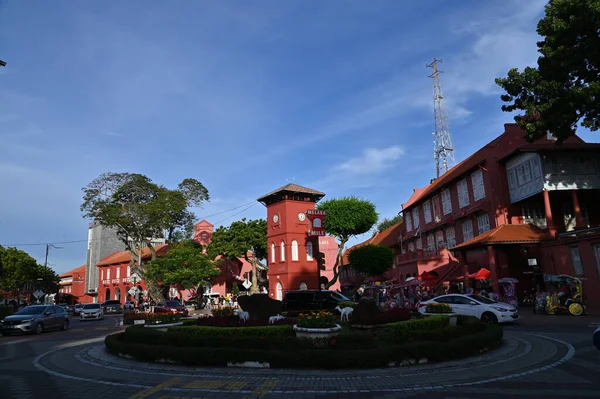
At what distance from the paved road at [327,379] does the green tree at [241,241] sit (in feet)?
126

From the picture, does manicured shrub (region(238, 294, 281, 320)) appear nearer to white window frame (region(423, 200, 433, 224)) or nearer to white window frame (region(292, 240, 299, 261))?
white window frame (region(292, 240, 299, 261))

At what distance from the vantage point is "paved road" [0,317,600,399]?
23.2 ft

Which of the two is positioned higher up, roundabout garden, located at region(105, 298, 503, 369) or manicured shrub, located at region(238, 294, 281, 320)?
manicured shrub, located at region(238, 294, 281, 320)

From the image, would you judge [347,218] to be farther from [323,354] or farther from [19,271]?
[19,271]

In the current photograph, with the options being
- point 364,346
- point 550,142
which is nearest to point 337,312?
point 364,346

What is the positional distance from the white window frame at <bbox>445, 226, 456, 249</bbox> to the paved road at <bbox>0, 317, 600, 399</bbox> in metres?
25.8

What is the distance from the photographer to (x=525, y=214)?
97.1 ft

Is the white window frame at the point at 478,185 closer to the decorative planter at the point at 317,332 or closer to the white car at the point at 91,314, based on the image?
the decorative planter at the point at 317,332

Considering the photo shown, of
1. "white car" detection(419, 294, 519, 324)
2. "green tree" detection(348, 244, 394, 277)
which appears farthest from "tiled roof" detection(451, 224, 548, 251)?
"green tree" detection(348, 244, 394, 277)

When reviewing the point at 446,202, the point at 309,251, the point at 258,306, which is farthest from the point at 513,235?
the point at 309,251

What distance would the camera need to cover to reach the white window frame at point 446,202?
36312 mm

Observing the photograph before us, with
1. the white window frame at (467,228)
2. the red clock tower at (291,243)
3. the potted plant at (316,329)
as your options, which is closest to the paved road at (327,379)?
the potted plant at (316,329)

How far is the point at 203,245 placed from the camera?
5512 centimetres

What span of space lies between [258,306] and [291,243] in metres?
27.4
